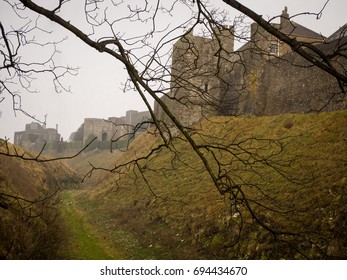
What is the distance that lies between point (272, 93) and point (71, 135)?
182 feet

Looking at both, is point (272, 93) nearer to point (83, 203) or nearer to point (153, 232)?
point (153, 232)

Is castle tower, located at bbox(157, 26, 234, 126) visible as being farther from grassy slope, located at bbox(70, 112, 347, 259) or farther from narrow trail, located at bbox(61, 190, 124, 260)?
narrow trail, located at bbox(61, 190, 124, 260)

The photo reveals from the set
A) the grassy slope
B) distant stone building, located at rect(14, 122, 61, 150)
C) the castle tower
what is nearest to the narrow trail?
the grassy slope

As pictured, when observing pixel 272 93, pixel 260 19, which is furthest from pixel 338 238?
pixel 272 93

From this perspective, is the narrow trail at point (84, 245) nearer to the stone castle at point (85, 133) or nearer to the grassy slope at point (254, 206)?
the grassy slope at point (254, 206)

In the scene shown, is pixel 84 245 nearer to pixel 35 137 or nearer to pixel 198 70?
pixel 198 70

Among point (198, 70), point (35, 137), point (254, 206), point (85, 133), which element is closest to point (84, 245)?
point (254, 206)

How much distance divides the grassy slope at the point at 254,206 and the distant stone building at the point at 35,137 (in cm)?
4504

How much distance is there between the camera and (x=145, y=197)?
15039mm

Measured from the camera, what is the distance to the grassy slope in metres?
7.36

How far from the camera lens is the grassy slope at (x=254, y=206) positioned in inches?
290

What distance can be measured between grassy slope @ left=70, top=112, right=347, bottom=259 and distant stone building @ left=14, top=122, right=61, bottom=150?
45.0 metres

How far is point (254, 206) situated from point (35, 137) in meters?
56.7

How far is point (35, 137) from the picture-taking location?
192 ft
